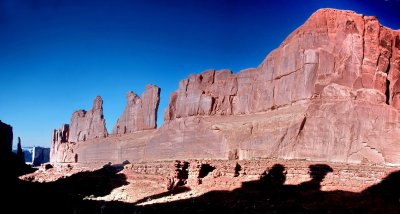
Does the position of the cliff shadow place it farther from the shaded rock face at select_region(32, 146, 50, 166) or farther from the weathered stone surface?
the shaded rock face at select_region(32, 146, 50, 166)

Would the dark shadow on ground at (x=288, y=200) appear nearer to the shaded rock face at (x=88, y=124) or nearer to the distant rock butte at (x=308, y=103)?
the distant rock butte at (x=308, y=103)

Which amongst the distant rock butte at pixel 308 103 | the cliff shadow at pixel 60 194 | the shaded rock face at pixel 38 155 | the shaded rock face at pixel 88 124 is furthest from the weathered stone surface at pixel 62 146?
the shaded rock face at pixel 38 155

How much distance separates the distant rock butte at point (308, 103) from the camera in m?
28.5

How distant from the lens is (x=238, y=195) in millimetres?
24406

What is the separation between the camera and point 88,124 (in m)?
70.2

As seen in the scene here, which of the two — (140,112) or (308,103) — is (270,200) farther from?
(140,112)

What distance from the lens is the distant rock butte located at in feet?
93.4

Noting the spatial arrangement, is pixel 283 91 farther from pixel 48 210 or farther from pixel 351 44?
pixel 48 210

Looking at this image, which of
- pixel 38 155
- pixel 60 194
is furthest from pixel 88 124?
pixel 38 155

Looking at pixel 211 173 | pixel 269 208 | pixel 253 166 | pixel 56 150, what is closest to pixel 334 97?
pixel 253 166

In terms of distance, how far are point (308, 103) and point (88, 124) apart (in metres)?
46.8

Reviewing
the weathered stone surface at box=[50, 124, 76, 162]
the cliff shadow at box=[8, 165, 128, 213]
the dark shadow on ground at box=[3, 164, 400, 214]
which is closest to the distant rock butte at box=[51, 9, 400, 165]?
the dark shadow on ground at box=[3, 164, 400, 214]

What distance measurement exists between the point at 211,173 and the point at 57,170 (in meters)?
35.1

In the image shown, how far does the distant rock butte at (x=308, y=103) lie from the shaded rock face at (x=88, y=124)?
20551 millimetres
